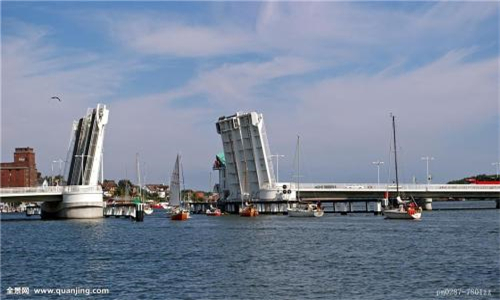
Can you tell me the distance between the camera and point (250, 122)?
87.8 m

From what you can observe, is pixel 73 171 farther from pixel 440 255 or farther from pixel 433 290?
pixel 433 290

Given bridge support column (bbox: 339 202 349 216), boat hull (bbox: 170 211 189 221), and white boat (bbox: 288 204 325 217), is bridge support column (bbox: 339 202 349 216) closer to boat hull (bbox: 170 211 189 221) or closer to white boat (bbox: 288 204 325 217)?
white boat (bbox: 288 204 325 217)

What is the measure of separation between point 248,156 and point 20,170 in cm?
10654

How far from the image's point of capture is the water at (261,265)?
2552 centimetres

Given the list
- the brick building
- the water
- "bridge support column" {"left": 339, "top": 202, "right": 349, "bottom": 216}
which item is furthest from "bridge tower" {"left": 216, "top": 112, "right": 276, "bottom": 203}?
the brick building

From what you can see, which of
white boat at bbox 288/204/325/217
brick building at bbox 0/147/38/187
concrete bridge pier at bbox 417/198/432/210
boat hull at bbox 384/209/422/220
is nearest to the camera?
boat hull at bbox 384/209/422/220

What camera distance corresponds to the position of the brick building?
7052 inches

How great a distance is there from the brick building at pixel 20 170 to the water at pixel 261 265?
134m

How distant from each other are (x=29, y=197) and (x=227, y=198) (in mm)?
29589

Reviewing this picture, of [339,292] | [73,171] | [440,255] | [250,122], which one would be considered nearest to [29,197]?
[73,171]

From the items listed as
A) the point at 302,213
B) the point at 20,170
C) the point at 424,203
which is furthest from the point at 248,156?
the point at 20,170

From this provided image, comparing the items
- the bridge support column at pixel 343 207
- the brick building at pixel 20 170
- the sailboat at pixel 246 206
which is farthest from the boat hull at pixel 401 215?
the brick building at pixel 20 170

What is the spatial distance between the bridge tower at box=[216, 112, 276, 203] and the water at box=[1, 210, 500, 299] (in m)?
36.6

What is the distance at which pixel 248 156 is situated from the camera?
297ft
